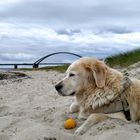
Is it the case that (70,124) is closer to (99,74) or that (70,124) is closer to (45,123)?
(45,123)

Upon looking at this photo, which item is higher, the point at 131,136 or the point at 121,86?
the point at 121,86

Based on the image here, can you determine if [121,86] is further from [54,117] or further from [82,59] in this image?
[54,117]

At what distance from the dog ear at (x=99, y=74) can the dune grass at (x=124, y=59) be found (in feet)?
29.5

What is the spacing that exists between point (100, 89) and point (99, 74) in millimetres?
217

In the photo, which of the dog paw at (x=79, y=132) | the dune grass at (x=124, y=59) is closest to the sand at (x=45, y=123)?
the dog paw at (x=79, y=132)

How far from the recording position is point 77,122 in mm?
6492

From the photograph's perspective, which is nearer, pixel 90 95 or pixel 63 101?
pixel 90 95

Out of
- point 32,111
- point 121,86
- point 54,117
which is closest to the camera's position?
point 121,86

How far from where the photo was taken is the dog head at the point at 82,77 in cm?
631

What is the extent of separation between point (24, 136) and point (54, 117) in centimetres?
155

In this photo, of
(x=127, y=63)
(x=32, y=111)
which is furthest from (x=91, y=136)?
(x=127, y=63)

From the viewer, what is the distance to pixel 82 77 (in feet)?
20.9

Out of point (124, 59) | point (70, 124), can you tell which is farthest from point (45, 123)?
point (124, 59)

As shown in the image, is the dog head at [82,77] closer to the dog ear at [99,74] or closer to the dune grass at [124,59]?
the dog ear at [99,74]
